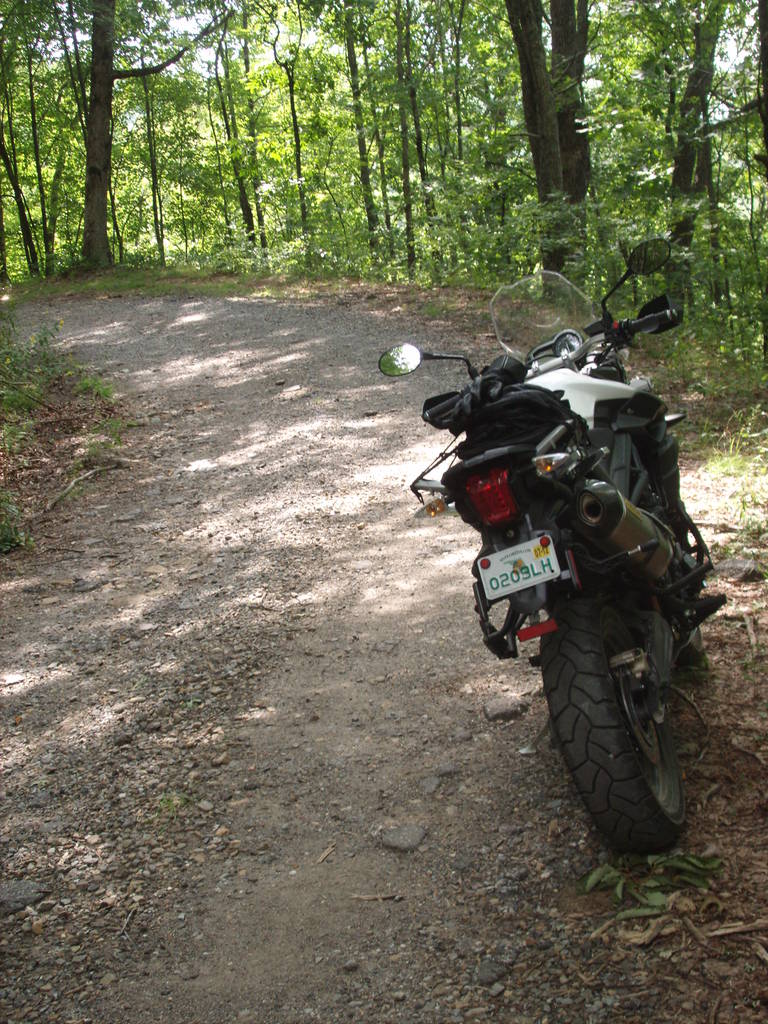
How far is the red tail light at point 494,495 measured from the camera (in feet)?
8.85

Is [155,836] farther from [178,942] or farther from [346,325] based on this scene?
[346,325]

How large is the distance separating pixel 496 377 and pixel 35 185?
34.3m

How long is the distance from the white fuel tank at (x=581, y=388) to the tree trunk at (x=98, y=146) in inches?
710

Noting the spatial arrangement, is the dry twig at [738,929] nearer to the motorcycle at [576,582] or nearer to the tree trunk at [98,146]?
the motorcycle at [576,582]

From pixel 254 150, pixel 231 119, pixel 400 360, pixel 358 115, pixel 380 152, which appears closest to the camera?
pixel 400 360

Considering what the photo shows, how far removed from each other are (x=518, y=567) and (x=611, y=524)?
0.34 meters

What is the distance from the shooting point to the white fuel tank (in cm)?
329

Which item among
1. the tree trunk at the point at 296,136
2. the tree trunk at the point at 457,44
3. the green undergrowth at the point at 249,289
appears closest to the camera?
the green undergrowth at the point at 249,289

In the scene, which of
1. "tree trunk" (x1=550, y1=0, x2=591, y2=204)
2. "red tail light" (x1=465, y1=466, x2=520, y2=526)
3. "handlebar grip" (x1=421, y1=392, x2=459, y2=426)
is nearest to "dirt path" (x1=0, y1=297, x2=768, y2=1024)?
"red tail light" (x1=465, y1=466, x2=520, y2=526)

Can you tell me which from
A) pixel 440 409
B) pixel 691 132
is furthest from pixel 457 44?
pixel 440 409

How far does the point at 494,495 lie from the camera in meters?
2.71

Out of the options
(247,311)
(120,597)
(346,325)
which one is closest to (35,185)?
(247,311)

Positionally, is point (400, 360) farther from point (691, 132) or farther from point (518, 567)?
point (691, 132)

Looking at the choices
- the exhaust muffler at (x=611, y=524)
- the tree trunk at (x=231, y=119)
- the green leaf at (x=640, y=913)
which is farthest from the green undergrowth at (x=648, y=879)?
the tree trunk at (x=231, y=119)
